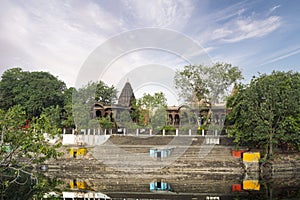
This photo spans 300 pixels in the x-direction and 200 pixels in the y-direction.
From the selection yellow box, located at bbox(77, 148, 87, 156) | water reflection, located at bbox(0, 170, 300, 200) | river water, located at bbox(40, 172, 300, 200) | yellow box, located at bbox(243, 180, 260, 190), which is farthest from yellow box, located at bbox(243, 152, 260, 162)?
yellow box, located at bbox(77, 148, 87, 156)

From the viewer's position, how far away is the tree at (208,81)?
2906 cm

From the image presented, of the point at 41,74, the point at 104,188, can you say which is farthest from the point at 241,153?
the point at 41,74

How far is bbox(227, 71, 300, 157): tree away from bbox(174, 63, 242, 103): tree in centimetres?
961

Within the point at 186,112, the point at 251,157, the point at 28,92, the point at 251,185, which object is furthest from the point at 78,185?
the point at 28,92

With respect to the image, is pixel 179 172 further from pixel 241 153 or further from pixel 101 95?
pixel 101 95

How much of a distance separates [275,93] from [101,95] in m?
21.1

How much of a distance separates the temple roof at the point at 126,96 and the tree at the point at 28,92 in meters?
7.06

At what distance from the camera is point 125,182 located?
15195mm

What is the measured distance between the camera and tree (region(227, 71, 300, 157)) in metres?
17.8

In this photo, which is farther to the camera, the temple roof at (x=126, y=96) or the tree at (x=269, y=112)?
the temple roof at (x=126, y=96)

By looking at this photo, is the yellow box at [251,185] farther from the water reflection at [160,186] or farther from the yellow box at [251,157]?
the yellow box at [251,157]

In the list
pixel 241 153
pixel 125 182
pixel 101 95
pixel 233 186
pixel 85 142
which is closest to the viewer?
pixel 233 186

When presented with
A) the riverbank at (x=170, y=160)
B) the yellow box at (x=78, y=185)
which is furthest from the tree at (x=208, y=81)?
the yellow box at (x=78, y=185)

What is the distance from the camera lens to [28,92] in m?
31.6
